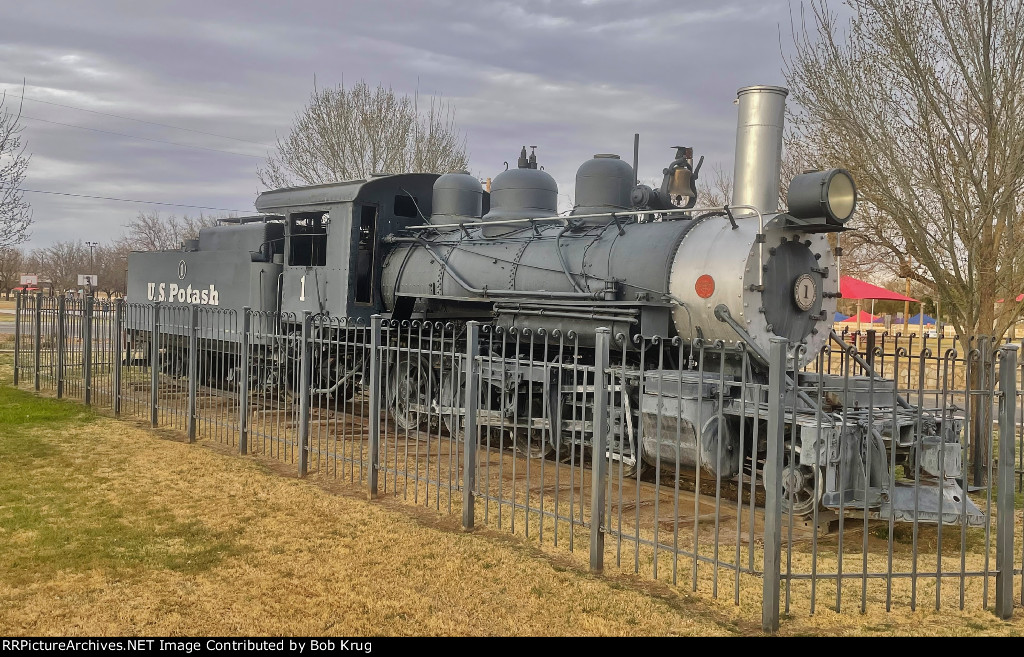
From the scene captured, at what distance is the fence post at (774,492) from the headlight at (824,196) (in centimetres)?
328

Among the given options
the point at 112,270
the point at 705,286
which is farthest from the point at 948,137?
the point at 112,270

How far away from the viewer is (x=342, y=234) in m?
11.5

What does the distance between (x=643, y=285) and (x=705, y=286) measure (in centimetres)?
73

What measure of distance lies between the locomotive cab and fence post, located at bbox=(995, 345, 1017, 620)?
824 cm

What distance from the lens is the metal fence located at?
5.00 m

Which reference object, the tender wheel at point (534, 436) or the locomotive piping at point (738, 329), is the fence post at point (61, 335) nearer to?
the tender wheel at point (534, 436)

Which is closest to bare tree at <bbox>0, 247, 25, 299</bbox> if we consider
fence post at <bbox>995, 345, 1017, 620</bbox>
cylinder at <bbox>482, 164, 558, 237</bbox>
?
cylinder at <bbox>482, 164, 558, 237</bbox>

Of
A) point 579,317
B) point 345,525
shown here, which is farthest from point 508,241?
point 345,525

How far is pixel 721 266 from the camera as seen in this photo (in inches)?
311

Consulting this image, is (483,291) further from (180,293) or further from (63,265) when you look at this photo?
(63,265)

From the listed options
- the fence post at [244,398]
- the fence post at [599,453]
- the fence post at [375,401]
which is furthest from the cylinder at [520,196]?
the fence post at [599,453]

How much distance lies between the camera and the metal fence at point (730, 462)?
5004mm
